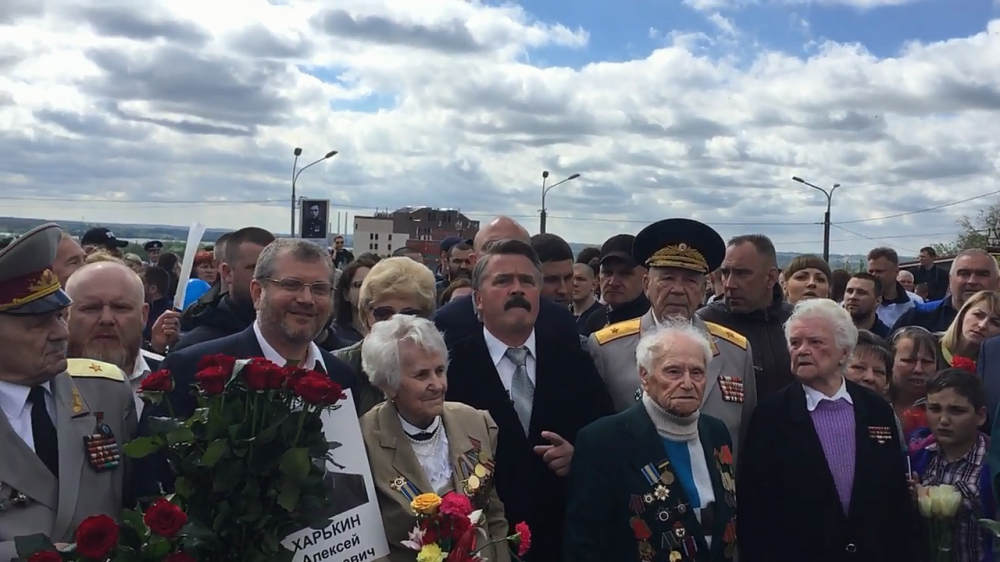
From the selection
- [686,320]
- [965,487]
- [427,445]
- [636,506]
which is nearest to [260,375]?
[427,445]

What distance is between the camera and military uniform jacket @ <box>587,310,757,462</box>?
4371 millimetres

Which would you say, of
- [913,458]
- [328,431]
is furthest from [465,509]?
[913,458]

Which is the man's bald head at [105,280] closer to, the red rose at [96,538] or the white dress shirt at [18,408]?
the white dress shirt at [18,408]

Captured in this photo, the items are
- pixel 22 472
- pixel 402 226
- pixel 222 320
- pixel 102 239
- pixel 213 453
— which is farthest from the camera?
pixel 402 226

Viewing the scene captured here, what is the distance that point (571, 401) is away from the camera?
14.0ft

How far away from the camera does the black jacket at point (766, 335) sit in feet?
16.7

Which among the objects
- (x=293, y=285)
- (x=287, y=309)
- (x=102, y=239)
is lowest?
(x=287, y=309)

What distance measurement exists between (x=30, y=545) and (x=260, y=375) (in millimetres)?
800

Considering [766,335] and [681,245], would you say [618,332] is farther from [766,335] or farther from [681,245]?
[766,335]

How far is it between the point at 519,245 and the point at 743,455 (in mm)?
1472

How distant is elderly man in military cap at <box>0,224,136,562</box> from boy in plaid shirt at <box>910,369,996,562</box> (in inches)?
151

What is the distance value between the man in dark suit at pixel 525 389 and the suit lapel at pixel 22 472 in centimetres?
184

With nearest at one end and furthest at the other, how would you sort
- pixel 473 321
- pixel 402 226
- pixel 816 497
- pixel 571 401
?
1. pixel 816 497
2. pixel 571 401
3. pixel 473 321
4. pixel 402 226

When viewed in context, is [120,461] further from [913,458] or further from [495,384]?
[913,458]
